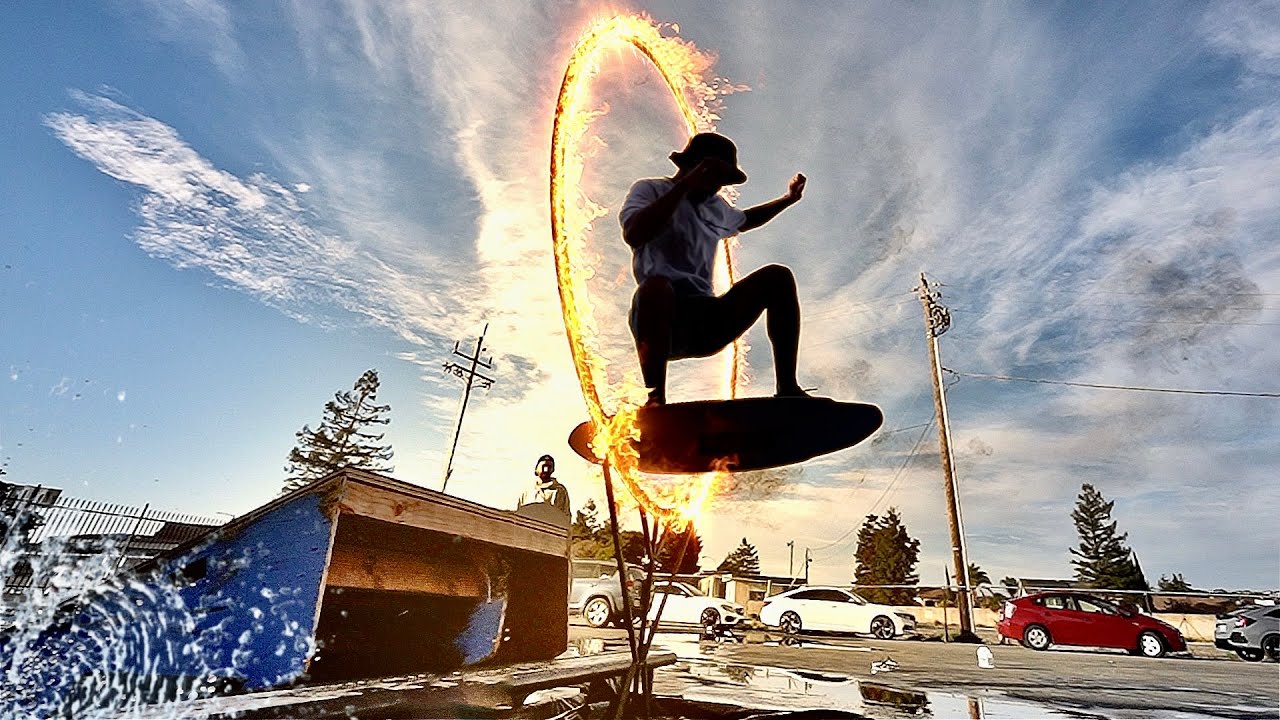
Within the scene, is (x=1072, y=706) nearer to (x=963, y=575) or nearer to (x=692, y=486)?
(x=692, y=486)

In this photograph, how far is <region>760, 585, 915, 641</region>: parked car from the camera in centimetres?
1909

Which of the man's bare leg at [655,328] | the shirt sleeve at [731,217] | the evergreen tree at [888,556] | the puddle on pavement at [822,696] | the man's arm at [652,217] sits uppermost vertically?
the evergreen tree at [888,556]

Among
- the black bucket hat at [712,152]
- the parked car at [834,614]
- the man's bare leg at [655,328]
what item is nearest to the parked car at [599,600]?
the parked car at [834,614]

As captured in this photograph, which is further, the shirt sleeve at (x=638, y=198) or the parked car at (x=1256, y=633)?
the parked car at (x=1256, y=633)

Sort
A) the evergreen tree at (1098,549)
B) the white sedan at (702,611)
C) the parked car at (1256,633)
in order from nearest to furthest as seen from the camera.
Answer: the parked car at (1256,633), the white sedan at (702,611), the evergreen tree at (1098,549)

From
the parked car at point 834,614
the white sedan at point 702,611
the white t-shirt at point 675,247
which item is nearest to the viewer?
the white t-shirt at point 675,247

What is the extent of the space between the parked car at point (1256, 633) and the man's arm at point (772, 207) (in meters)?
19.8

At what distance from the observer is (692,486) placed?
4199 millimetres

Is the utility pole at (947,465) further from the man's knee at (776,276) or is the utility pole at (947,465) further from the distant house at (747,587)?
the man's knee at (776,276)

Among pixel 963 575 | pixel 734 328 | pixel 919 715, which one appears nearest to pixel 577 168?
pixel 734 328

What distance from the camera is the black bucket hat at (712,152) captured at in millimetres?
3322

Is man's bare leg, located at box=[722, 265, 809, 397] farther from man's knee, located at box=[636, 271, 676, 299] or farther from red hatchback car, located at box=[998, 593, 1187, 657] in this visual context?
red hatchback car, located at box=[998, 593, 1187, 657]

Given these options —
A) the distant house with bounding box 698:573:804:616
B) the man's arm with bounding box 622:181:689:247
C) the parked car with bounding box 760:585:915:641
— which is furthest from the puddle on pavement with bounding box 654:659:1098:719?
the distant house with bounding box 698:573:804:616

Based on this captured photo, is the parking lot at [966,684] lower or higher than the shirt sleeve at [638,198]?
lower
